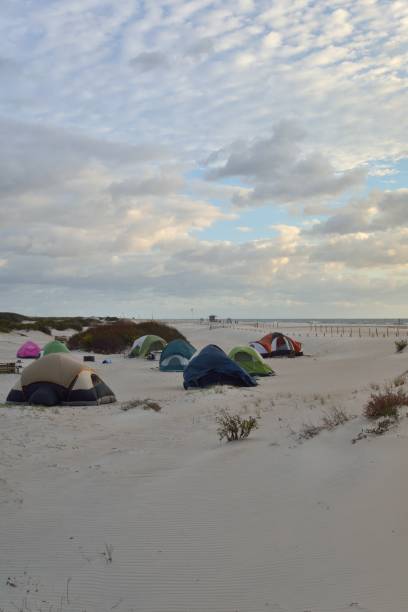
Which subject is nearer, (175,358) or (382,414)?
(382,414)

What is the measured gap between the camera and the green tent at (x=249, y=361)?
2779cm

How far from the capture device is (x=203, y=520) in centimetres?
728

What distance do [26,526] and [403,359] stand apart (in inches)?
1047

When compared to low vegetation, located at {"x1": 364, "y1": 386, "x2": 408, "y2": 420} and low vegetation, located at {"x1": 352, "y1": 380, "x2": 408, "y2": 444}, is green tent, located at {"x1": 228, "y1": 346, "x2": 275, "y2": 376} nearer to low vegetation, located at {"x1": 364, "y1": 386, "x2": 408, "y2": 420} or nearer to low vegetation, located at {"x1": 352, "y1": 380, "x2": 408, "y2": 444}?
low vegetation, located at {"x1": 352, "y1": 380, "x2": 408, "y2": 444}

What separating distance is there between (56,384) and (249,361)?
12022 millimetres

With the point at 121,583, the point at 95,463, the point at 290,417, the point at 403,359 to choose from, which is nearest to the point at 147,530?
the point at 121,583

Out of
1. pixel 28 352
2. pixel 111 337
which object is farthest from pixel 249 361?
pixel 111 337

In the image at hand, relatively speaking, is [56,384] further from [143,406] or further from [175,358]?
[175,358]

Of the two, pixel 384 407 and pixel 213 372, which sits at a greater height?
pixel 384 407

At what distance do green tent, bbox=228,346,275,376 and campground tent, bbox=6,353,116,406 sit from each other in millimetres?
10667

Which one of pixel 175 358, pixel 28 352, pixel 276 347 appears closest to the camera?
pixel 175 358

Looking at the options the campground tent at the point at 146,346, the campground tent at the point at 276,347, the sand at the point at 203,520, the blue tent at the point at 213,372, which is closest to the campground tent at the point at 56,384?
the sand at the point at 203,520

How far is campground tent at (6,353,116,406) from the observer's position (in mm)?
17922

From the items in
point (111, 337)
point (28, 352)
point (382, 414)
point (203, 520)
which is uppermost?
point (111, 337)
